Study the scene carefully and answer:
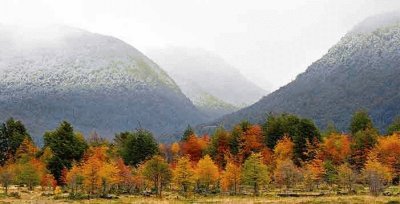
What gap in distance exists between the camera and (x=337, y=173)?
11788 centimetres

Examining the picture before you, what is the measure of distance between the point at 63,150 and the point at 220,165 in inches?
1530

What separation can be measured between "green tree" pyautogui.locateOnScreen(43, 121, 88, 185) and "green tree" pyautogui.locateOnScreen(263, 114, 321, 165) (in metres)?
49.3

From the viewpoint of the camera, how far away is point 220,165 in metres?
136

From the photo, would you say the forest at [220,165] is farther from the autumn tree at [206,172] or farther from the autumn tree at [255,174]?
the autumn tree at [206,172]

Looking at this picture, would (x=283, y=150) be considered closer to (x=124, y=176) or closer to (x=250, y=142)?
(x=250, y=142)

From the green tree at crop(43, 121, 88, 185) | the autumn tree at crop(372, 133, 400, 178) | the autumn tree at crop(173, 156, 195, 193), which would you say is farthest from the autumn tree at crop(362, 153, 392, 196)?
the green tree at crop(43, 121, 88, 185)

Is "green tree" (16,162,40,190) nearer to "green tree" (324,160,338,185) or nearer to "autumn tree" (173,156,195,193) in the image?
"autumn tree" (173,156,195,193)

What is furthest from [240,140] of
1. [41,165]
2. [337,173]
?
[41,165]

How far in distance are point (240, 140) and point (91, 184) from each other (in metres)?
51.2

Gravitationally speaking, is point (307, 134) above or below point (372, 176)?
above

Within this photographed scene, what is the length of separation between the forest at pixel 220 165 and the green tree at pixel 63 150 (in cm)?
23

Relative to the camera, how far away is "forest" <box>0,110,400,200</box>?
341 feet

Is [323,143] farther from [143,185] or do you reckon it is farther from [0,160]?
[0,160]

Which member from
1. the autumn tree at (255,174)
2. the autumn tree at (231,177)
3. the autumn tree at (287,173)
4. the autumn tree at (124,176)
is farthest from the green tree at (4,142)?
the autumn tree at (287,173)
